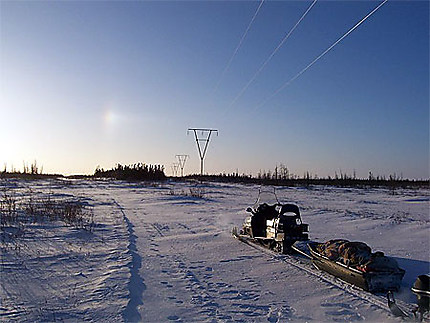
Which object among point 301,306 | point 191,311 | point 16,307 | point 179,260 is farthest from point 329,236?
point 16,307

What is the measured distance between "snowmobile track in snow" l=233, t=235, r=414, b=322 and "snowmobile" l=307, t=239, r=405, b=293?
0.11 m

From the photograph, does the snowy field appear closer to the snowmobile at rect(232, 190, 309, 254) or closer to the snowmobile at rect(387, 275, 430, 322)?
the snowmobile at rect(387, 275, 430, 322)

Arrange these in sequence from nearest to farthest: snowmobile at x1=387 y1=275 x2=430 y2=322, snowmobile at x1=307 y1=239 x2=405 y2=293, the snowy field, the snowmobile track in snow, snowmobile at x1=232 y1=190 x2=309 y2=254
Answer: snowmobile at x1=387 y1=275 x2=430 y2=322, the snowy field, the snowmobile track in snow, snowmobile at x1=307 y1=239 x2=405 y2=293, snowmobile at x1=232 y1=190 x2=309 y2=254

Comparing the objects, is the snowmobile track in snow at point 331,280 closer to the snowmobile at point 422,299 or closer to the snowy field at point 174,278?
the snowy field at point 174,278

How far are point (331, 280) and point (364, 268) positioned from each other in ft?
3.04

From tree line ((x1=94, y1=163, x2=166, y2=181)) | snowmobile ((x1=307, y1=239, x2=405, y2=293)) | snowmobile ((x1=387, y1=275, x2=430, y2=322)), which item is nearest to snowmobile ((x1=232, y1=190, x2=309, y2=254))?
snowmobile ((x1=307, y1=239, x2=405, y2=293))

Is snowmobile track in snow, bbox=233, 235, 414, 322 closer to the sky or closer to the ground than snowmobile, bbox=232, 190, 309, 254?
closer to the ground

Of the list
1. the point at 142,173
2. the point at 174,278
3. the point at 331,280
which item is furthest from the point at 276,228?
the point at 142,173

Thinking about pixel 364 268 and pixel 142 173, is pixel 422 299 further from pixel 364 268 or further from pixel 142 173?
pixel 142 173

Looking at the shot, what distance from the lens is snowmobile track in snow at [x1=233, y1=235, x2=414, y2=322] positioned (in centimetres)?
648

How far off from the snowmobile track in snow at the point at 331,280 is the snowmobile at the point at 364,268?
4.2 inches

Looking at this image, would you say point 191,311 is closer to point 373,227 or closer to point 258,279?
point 258,279

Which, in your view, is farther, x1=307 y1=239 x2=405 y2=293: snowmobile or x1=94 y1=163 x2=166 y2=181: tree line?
x1=94 y1=163 x2=166 y2=181: tree line

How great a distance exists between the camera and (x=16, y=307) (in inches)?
247
